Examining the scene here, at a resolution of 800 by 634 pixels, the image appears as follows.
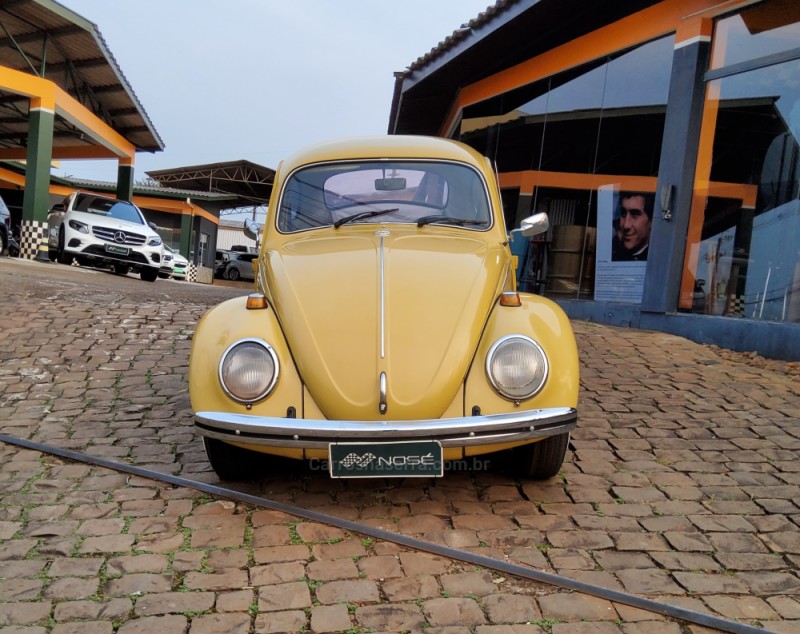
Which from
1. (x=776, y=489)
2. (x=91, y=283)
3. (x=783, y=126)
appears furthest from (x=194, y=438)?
(x=91, y=283)

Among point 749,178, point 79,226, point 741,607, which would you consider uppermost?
point 749,178

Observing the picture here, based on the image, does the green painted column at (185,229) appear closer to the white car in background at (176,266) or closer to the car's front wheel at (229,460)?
the white car in background at (176,266)

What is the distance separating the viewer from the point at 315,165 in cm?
450

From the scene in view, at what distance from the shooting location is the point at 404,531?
299 cm

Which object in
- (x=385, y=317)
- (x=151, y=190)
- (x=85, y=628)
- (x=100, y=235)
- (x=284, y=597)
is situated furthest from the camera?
(x=151, y=190)

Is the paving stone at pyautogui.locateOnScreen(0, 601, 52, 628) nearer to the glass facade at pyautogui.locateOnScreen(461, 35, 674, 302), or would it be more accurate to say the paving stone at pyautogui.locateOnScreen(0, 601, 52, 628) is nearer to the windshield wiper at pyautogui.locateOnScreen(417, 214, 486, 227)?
the windshield wiper at pyautogui.locateOnScreen(417, 214, 486, 227)

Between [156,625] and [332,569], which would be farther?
[332,569]

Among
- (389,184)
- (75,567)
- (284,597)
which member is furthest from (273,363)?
(389,184)

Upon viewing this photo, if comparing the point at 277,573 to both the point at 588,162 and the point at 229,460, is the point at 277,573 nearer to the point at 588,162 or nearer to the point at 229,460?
the point at 229,460

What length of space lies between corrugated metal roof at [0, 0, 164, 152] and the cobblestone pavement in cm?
1201

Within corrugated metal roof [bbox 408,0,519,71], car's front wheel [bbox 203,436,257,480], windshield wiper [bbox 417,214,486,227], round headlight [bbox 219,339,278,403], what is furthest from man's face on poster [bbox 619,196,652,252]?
round headlight [bbox 219,339,278,403]

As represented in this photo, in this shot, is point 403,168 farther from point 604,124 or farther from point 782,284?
point 604,124

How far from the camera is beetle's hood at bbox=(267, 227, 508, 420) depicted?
2.97 m

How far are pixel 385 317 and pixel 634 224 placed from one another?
6822mm
